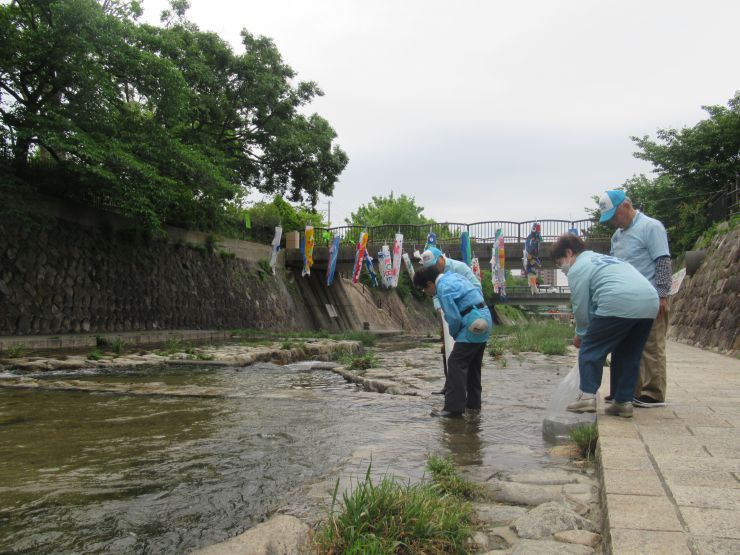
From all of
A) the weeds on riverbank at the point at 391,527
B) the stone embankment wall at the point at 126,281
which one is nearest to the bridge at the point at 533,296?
the stone embankment wall at the point at 126,281

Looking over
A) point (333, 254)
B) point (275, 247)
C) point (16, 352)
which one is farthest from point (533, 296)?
point (16, 352)

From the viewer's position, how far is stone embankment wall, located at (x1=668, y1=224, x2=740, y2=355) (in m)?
10.1

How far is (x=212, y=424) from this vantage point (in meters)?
4.46

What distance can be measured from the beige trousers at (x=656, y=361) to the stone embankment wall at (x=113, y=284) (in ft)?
41.1

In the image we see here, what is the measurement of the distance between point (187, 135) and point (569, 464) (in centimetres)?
1777

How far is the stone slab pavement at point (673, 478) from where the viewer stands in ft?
5.63

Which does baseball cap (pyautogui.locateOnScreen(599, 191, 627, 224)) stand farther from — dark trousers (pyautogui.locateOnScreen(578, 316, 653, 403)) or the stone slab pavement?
the stone slab pavement

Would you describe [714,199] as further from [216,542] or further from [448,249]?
[216,542]

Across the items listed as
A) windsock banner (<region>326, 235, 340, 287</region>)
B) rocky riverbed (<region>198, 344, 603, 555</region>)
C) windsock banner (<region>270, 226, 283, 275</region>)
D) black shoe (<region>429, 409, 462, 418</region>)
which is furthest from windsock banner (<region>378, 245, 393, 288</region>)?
rocky riverbed (<region>198, 344, 603, 555</region>)

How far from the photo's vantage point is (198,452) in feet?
11.7

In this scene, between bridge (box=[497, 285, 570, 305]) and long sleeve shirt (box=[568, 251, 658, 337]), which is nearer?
long sleeve shirt (box=[568, 251, 658, 337])

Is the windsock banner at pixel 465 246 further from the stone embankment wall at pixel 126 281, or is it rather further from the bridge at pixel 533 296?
the bridge at pixel 533 296

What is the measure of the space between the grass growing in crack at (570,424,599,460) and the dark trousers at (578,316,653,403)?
39 centimetres

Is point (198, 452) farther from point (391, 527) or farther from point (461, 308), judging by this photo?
point (461, 308)
